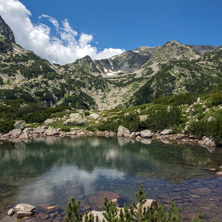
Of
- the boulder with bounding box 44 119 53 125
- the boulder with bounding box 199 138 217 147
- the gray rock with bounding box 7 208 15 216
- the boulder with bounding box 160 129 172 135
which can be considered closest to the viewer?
the gray rock with bounding box 7 208 15 216

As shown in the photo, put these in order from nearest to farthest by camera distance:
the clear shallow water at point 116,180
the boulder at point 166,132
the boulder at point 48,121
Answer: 1. the clear shallow water at point 116,180
2. the boulder at point 166,132
3. the boulder at point 48,121

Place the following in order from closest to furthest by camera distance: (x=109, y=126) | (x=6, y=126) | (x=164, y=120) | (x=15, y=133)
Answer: (x=164, y=120), (x=15, y=133), (x=6, y=126), (x=109, y=126)

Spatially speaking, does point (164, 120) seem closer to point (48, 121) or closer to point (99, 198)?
point (99, 198)

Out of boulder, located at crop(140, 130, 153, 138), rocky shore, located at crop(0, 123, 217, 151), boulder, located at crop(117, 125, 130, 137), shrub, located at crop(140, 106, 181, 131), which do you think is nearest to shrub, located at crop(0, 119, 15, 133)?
rocky shore, located at crop(0, 123, 217, 151)

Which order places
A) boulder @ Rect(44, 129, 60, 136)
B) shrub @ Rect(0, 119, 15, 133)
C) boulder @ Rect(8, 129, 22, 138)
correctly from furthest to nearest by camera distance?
boulder @ Rect(44, 129, 60, 136), shrub @ Rect(0, 119, 15, 133), boulder @ Rect(8, 129, 22, 138)

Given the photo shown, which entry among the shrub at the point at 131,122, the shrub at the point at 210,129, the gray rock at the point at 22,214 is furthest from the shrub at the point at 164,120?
the gray rock at the point at 22,214

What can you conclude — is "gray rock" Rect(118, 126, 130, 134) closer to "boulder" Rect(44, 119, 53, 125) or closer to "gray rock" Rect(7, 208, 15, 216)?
"boulder" Rect(44, 119, 53, 125)

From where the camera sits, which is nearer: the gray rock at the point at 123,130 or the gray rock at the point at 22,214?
the gray rock at the point at 22,214

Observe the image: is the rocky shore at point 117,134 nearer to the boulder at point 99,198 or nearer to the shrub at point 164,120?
the shrub at point 164,120

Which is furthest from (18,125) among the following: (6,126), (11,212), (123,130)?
(11,212)

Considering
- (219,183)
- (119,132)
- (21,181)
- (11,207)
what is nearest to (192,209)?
(219,183)

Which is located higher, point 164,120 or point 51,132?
point 164,120

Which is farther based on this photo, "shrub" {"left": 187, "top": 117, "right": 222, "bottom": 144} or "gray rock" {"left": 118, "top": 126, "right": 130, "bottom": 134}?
"gray rock" {"left": 118, "top": 126, "right": 130, "bottom": 134}

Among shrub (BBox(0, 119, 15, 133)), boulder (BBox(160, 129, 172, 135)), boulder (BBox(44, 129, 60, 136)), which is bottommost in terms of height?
boulder (BBox(44, 129, 60, 136))
